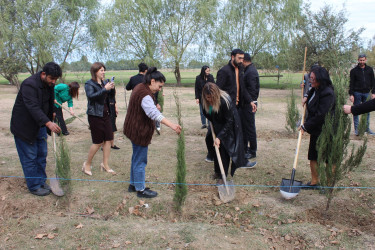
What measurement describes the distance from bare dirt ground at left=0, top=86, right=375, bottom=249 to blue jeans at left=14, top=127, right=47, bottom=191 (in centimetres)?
26

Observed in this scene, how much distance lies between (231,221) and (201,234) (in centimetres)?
58

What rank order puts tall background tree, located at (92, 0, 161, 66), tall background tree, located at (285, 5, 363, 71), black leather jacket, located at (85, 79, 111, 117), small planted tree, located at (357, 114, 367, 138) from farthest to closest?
tall background tree, located at (92, 0, 161, 66)
tall background tree, located at (285, 5, 363, 71)
small planted tree, located at (357, 114, 367, 138)
black leather jacket, located at (85, 79, 111, 117)

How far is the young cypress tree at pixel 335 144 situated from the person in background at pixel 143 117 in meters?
1.84

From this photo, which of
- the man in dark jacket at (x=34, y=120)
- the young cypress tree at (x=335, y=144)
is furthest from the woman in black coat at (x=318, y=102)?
the man in dark jacket at (x=34, y=120)

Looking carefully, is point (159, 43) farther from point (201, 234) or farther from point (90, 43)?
point (201, 234)

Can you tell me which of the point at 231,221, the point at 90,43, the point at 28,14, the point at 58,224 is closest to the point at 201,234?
the point at 231,221

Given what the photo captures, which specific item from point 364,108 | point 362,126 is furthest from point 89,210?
point 362,126

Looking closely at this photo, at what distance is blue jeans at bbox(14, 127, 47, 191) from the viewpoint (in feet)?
14.5

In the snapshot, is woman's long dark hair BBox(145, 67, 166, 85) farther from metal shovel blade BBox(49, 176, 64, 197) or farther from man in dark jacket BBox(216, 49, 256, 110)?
metal shovel blade BBox(49, 176, 64, 197)

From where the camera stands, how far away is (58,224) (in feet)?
Result: 12.7

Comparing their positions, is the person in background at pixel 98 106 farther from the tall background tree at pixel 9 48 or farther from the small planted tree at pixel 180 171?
the tall background tree at pixel 9 48

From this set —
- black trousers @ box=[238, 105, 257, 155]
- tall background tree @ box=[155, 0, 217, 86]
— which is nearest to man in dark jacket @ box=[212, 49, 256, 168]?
black trousers @ box=[238, 105, 257, 155]

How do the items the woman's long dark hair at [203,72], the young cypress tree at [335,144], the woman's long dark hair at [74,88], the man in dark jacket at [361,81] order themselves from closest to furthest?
the young cypress tree at [335,144] → the woman's long dark hair at [74,88] → the man in dark jacket at [361,81] → the woman's long dark hair at [203,72]

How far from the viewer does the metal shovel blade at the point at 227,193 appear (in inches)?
175
